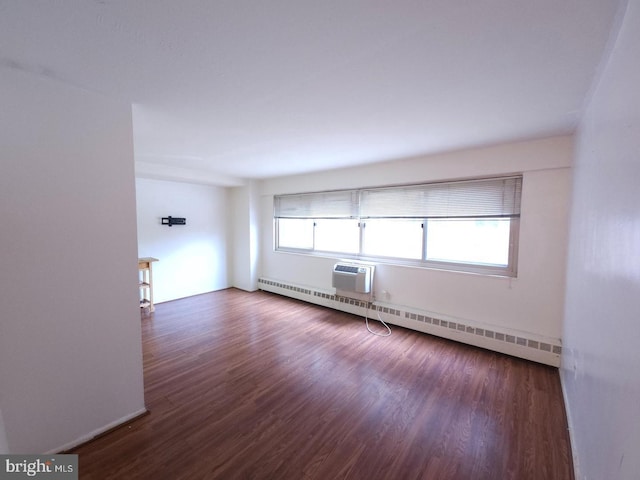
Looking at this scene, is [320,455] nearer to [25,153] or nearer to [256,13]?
[256,13]

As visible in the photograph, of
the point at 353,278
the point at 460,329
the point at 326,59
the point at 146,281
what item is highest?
the point at 326,59

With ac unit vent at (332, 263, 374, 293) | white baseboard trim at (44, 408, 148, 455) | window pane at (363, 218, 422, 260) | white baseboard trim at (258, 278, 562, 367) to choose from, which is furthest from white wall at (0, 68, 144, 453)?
window pane at (363, 218, 422, 260)

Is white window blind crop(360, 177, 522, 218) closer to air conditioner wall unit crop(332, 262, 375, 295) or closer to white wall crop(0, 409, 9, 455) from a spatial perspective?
air conditioner wall unit crop(332, 262, 375, 295)

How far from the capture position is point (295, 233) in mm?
4797

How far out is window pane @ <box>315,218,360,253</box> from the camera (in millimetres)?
3952

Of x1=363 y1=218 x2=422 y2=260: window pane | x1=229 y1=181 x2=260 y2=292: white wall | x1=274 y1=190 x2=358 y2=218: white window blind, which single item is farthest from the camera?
x1=229 y1=181 x2=260 y2=292: white wall

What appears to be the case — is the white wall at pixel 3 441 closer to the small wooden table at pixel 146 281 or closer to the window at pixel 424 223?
the small wooden table at pixel 146 281

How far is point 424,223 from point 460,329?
131 centimetres

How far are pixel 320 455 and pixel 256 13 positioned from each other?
2268 mm

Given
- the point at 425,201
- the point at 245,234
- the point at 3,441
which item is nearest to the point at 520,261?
the point at 425,201

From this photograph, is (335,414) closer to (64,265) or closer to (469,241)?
(64,265)

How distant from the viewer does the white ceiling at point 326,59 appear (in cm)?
98

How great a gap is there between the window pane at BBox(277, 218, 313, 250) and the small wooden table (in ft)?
7.02

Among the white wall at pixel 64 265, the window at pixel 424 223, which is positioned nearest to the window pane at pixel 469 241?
the window at pixel 424 223
